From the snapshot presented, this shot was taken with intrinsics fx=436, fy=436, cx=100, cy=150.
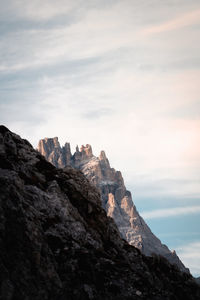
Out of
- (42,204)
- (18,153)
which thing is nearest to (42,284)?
(42,204)

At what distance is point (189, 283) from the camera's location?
48875 millimetres

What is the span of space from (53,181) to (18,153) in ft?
20.9

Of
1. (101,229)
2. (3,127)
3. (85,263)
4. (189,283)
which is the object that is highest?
(3,127)

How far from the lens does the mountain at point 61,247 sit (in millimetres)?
36375

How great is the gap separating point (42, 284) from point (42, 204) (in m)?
13.6

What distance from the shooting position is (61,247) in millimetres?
43312

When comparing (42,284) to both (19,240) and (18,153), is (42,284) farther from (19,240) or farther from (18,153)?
(18,153)

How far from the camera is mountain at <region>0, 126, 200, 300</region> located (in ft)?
119

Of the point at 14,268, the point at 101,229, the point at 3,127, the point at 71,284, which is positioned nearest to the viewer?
the point at 14,268

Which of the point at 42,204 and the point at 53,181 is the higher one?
the point at 53,181

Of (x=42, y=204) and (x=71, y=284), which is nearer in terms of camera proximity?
(x=71, y=284)

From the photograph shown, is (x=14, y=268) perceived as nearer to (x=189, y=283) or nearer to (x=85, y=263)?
(x=85, y=263)

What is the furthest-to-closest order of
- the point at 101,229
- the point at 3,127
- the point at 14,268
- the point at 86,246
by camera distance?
the point at 3,127, the point at 101,229, the point at 86,246, the point at 14,268

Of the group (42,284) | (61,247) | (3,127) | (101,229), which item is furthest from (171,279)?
(3,127)
